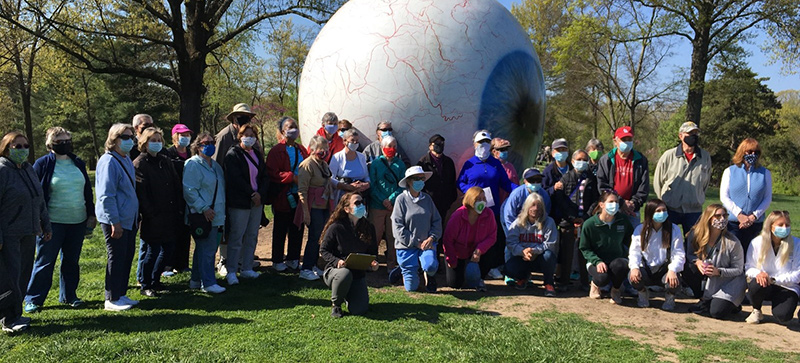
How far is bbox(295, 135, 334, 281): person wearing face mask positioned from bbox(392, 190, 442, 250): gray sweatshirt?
99 cm

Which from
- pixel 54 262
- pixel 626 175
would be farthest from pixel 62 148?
pixel 626 175

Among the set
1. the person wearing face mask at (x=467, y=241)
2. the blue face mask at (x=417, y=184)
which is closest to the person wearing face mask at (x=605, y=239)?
the person wearing face mask at (x=467, y=241)

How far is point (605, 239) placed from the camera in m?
6.12

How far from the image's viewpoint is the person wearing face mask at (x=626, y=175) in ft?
22.0

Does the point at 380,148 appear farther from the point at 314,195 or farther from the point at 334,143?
the point at 314,195

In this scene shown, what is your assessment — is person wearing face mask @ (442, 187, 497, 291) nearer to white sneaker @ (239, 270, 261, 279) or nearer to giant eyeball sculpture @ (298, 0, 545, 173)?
giant eyeball sculpture @ (298, 0, 545, 173)

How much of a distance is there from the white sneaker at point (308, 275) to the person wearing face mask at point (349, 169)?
3.35 ft

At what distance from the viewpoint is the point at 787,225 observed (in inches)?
211

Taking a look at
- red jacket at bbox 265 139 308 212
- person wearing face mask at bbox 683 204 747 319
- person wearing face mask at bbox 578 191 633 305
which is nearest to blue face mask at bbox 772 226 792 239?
person wearing face mask at bbox 683 204 747 319

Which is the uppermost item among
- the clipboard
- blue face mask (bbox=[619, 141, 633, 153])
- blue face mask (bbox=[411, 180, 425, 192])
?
blue face mask (bbox=[619, 141, 633, 153])

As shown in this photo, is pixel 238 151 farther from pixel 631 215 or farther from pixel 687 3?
pixel 687 3

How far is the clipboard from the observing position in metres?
5.20

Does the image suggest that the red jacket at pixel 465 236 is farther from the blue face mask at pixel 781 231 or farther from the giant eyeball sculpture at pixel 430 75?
the blue face mask at pixel 781 231

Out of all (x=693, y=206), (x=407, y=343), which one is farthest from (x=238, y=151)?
(x=693, y=206)
